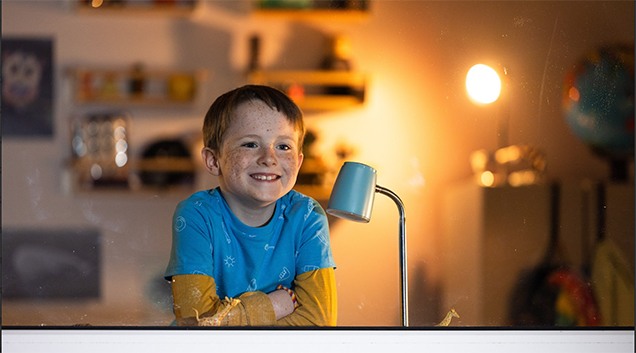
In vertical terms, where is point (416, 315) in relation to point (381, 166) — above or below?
below

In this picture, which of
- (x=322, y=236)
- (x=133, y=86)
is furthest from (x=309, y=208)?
(x=133, y=86)

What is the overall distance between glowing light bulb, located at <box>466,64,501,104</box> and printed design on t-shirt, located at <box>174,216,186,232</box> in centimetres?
65

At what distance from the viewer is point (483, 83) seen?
7.11 feet

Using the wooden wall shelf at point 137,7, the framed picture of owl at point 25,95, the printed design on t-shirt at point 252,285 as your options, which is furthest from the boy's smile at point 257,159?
the framed picture of owl at point 25,95

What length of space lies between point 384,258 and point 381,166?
23 cm

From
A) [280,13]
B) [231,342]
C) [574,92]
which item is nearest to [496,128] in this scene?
[574,92]

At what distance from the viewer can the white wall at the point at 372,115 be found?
2154mm

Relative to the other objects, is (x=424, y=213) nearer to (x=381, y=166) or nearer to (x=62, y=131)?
(x=381, y=166)

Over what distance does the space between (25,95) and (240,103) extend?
2.56 ft

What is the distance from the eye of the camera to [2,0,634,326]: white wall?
2.15 meters

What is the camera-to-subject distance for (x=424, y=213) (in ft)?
7.41

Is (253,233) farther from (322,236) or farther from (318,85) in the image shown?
(318,85)

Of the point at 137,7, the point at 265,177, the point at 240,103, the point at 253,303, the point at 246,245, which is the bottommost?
the point at 253,303

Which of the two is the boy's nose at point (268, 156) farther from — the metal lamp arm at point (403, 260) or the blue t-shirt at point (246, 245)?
the metal lamp arm at point (403, 260)
